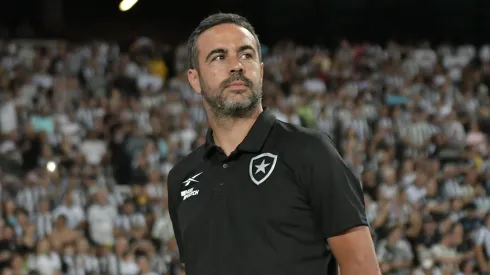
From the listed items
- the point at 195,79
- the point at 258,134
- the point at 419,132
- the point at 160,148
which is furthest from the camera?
the point at 419,132

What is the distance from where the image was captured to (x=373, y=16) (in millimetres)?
21156

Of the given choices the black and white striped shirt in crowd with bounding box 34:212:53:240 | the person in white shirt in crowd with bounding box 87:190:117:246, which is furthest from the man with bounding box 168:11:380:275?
the person in white shirt in crowd with bounding box 87:190:117:246

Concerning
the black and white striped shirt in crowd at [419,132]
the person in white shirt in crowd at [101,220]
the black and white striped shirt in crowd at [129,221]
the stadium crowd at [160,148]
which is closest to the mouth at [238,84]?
the stadium crowd at [160,148]

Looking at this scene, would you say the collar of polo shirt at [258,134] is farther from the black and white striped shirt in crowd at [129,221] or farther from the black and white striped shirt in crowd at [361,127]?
the black and white striped shirt in crowd at [361,127]

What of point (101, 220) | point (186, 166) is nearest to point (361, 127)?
point (101, 220)

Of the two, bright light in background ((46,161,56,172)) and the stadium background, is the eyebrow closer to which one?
the stadium background

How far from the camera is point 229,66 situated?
2.65 metres

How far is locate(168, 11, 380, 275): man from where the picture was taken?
2.44 meters

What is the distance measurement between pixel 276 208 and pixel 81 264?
853 centimetres

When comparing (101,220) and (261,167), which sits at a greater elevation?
(101,220)

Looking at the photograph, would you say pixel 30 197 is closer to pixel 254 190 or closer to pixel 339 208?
pixel 254 190

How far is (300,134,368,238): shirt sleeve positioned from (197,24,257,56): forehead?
0.41 metres

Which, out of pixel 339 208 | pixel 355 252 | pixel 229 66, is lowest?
pixel 355 252

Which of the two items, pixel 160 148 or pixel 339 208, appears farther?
pixel 160 148
